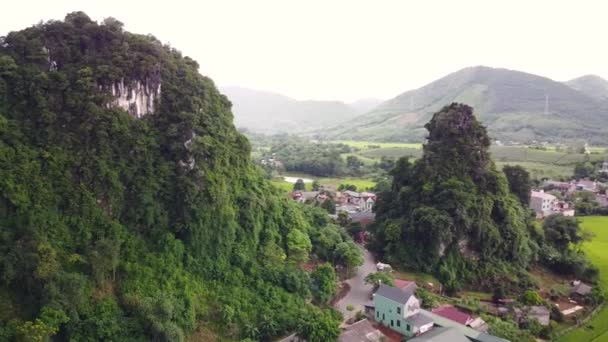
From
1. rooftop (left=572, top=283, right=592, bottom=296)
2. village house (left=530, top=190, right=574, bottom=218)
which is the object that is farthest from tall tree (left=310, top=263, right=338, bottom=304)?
village house (left=530, top=190, right=574, bottom=218)

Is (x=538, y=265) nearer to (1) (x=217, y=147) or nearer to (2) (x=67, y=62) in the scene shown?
(1) (x=217, y=147)

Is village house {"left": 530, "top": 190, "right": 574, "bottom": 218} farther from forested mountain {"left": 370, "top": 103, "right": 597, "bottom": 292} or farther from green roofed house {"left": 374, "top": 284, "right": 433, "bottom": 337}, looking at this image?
green roofed house {"left": 374, "top": 284, "right": 433, "bottom": 337}

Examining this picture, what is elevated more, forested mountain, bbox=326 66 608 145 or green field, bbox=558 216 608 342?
forested mountain, bbox=326 66 608 145

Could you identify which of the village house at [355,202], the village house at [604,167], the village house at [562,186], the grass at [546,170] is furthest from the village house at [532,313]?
the village house at [604,167]

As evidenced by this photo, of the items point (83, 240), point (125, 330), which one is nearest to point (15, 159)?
point (83, 240)

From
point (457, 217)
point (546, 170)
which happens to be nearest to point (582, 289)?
point (457, 217)

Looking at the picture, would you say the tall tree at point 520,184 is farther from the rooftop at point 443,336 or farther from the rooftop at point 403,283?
the rooftop at point 443,336

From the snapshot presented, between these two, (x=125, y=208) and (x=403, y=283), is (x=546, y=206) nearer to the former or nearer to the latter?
(x=403, y=283)
